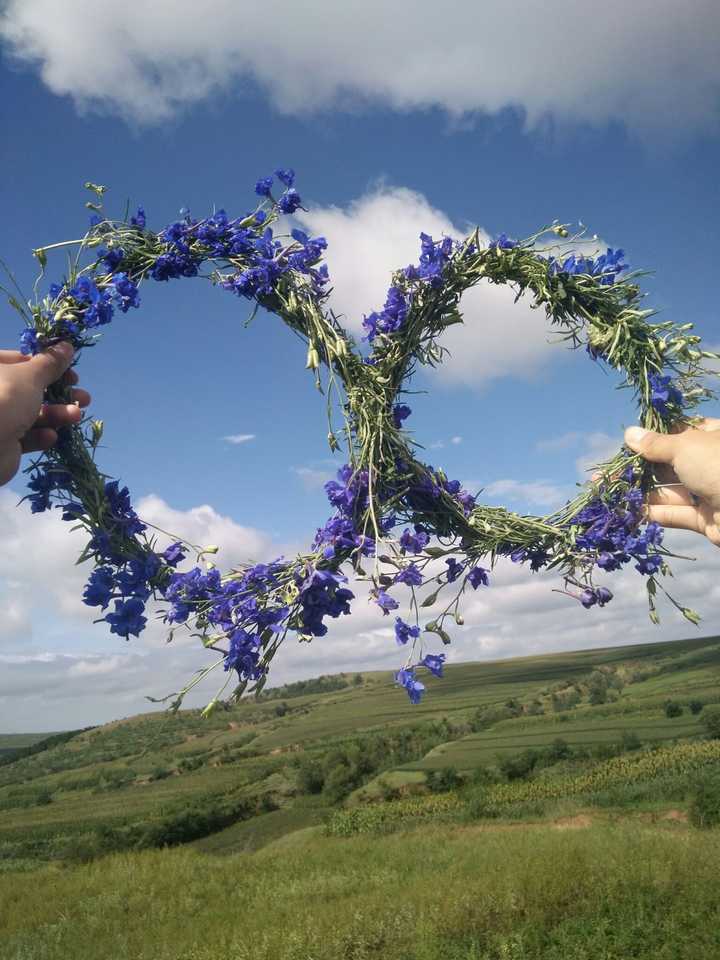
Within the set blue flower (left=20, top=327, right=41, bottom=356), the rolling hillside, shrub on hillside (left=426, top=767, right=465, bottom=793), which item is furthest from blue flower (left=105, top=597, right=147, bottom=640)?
shrub on hillside (left=426, top=767, right=465, bottom=793)

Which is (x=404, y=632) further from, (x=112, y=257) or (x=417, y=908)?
(x=417, y=908)

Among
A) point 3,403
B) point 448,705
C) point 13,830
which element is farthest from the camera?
point 448,705

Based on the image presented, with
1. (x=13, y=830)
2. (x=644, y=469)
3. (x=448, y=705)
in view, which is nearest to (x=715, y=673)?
(x=448, y=705)

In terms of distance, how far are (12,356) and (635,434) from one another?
2.65 metres

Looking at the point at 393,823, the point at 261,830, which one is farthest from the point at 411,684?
the point at 261,830

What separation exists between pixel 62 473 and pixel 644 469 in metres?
2.54

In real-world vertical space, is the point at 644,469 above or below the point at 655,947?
above

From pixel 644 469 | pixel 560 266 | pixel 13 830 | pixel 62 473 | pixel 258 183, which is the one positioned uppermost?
pixel 258 183

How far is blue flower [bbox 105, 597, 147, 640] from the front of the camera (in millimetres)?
2582

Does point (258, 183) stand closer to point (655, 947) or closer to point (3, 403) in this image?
point (3, 403)

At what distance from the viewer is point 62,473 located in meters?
2.77

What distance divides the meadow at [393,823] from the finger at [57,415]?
4.24ft

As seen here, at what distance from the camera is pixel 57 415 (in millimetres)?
2723

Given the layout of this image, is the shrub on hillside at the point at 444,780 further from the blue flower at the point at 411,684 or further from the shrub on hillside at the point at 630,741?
the blue flower at the point at 411,684
